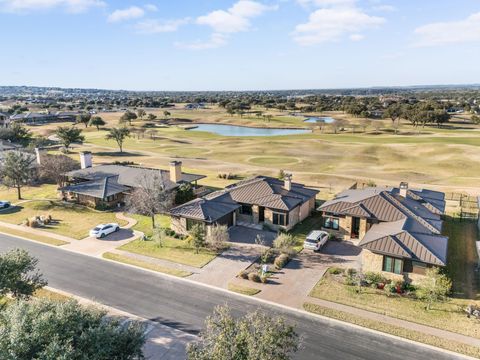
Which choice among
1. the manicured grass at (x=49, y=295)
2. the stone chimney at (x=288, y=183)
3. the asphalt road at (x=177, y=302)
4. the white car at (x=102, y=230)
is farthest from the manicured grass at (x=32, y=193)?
the stone chimney at (x=288, y=183)

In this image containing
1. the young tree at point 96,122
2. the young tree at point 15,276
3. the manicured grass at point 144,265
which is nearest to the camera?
the young tree at point 15,276

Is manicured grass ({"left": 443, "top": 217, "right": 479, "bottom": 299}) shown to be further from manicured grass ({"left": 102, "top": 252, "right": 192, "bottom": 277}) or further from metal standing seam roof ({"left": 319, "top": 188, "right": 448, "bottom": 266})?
manicured grass ({"left": 102, "top": 252, "right": 192, "bottom": 277})

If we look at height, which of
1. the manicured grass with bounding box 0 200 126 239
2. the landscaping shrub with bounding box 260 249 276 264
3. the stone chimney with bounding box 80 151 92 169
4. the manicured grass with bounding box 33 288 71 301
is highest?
the stone chimney with bounding box 80 151 92 169

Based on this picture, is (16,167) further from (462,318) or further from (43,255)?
(462,318)

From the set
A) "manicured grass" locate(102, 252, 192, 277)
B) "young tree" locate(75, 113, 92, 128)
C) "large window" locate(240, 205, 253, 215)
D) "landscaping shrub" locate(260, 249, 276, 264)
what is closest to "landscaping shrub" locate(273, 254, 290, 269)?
"landscaping shrub" locate(260, 249, 276, 264)

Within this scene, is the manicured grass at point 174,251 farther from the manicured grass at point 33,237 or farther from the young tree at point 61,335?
the young tree at point 61,335

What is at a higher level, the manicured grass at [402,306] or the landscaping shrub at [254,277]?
the landscaping shrub at [254,277]

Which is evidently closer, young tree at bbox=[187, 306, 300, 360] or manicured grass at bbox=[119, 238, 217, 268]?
young tree at bbox=[187, 306, 300, 360]
